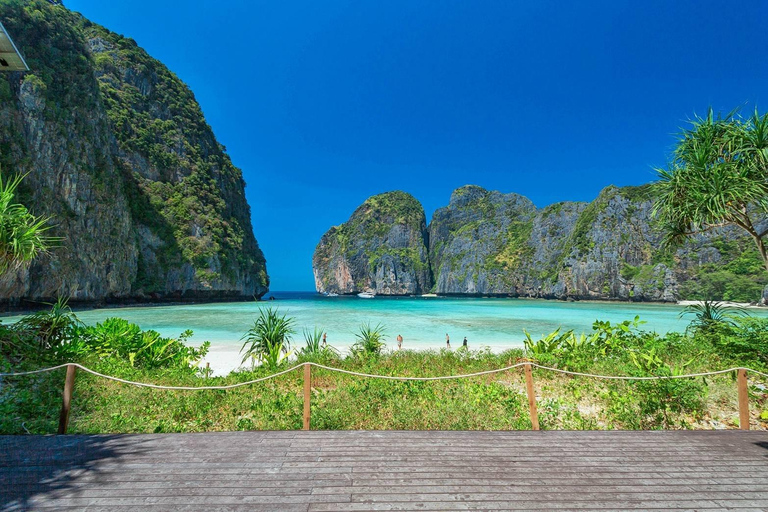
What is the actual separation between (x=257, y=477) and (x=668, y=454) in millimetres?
4332

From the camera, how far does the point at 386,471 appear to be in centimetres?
331

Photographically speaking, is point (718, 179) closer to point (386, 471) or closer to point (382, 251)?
point (386, 471)

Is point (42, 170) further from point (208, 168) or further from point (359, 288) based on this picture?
point (359, 288)

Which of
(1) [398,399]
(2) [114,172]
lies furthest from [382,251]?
(1) [398,399]

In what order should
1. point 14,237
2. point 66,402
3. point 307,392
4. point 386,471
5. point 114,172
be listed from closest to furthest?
point 386,471 < point 66,402 < point 307,392 < point 14,237 < point 114,172

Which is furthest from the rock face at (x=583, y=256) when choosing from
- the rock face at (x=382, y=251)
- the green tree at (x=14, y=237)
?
the green tree at (x=14, y=237)

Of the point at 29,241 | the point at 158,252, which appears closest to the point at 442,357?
the point at 29,241

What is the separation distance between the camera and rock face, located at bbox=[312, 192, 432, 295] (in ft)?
470

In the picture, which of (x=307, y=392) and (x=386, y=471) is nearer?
(x=386, y=471)

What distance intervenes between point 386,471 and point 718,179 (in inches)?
313

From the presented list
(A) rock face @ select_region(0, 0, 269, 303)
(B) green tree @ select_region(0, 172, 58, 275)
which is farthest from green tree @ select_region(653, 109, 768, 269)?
(A) rock face @ select_region(0, 0, 269, 303)

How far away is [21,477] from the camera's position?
10.3ft

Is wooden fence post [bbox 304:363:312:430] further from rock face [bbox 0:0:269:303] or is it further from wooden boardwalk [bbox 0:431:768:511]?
rock face [bbox 0:0:269:303]

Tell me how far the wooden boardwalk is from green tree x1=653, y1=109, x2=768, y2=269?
438 cm
